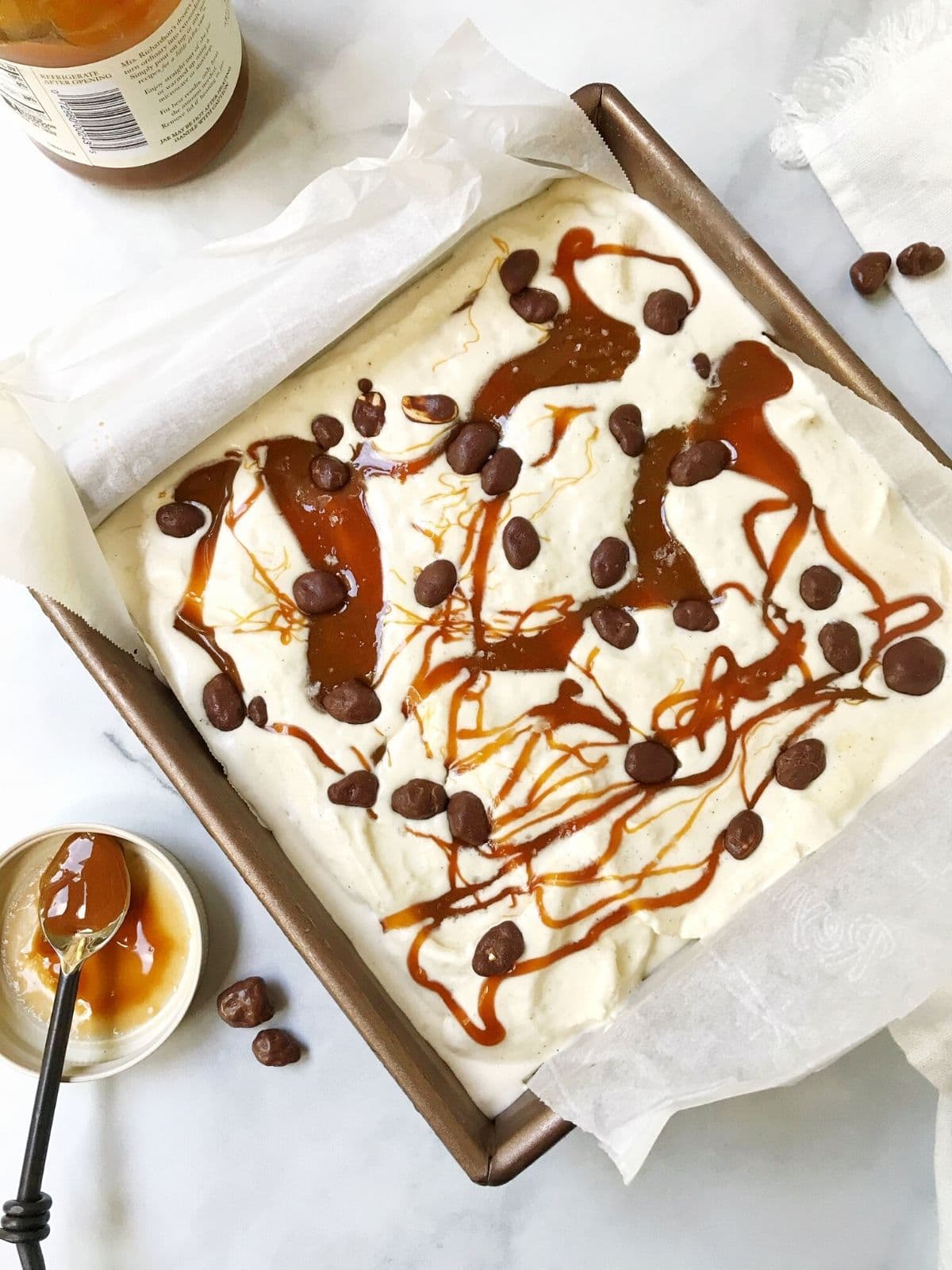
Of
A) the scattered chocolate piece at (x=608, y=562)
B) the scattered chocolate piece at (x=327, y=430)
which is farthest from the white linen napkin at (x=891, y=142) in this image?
the scattered chocolate piece at (x=327, y=430)

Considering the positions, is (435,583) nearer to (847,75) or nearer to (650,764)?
(650,764)

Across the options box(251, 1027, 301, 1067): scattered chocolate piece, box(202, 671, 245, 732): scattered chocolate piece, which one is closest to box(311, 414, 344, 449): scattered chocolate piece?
box(202, 671, 245, 732): scattered chocolate piece

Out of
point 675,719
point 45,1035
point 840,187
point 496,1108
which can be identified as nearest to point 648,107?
point 840,187

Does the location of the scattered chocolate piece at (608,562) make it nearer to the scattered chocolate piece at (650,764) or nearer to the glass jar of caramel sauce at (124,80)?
the scattered chocolate piece at (650,764)

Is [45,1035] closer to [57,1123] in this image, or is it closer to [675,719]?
[57,1123]

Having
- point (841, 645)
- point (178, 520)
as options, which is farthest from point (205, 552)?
point (841, 645)

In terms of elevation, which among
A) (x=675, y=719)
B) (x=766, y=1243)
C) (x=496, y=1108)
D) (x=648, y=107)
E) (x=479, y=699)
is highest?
(x=648, y=107)

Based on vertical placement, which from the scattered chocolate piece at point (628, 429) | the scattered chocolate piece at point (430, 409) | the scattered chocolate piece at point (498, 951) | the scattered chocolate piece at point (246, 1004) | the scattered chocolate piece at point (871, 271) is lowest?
the scattered chocolate piece at point (498, 951)

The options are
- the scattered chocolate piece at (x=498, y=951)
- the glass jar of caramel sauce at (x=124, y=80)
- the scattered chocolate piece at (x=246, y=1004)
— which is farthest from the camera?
the scattered chocolate piece at (x=246, y=1004)
